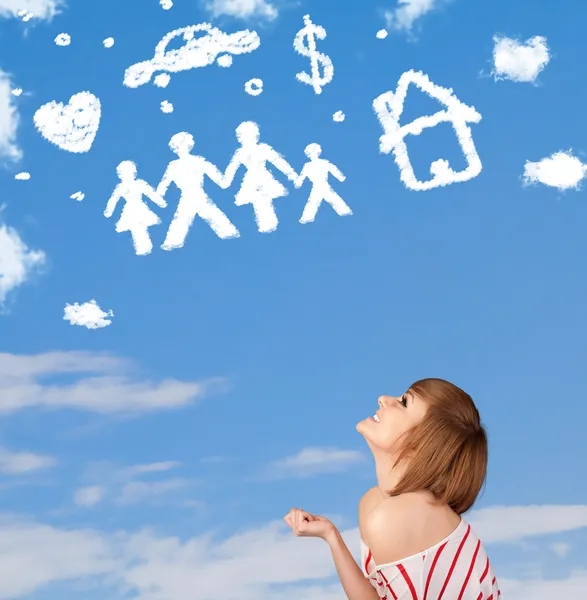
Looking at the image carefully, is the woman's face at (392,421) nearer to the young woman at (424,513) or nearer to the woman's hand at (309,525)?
the young woman at (424,513)

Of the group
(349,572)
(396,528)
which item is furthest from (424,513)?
(349,572)

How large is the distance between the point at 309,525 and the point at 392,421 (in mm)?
288

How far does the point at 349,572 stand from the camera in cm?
215

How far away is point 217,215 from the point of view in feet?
13.5

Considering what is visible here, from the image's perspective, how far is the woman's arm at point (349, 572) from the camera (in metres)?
2.15

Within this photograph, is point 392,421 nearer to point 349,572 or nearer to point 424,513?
point 424,513

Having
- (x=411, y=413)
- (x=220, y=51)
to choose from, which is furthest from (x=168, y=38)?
(x=411, y=413)

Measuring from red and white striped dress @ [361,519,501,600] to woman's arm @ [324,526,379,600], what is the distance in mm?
38

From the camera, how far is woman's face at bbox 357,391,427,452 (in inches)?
86.6

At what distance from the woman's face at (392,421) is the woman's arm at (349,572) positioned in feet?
0.73

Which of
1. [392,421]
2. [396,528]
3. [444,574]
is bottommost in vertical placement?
[444,574]

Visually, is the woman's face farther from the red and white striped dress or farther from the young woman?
the red and white striped dress

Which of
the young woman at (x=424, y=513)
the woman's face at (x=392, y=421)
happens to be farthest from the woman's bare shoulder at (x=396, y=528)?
the woman's face at (x=392, y=421)

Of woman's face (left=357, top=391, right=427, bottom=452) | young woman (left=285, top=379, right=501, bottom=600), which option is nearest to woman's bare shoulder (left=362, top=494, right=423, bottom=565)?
young woman (left=285, top=379, right=501, bottom=600)
